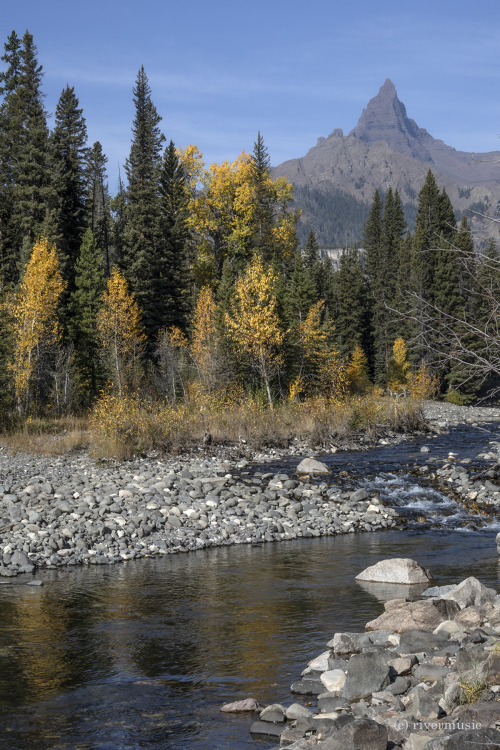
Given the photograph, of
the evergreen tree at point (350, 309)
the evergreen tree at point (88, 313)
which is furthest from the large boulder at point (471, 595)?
the evergreen tree at point (350, 309)

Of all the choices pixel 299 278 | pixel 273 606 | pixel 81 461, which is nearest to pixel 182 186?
pixel 299 278

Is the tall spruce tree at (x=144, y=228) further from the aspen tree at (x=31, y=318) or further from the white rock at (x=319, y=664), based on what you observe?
the white rock at (x=319, y=664)

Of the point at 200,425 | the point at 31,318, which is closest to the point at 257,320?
the point at 200,425

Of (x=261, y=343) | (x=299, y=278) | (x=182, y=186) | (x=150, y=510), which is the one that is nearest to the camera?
(x=150, y=510)

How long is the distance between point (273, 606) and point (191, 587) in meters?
1.64

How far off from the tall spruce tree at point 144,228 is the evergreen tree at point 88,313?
3.65m

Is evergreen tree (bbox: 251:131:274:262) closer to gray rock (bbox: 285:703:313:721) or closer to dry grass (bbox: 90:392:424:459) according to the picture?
dry grass (bbox: 90:392:424:459)

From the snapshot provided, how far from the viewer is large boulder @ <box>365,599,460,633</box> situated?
8203 mm

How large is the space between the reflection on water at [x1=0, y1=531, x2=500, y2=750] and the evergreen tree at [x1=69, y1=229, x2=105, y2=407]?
2920 cm

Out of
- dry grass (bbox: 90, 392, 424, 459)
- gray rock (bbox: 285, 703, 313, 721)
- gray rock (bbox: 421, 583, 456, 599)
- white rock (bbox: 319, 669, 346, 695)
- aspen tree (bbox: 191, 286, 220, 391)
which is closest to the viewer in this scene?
gray rock (bbox: 285, 703, 313, 721)

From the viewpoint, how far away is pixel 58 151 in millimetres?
44781

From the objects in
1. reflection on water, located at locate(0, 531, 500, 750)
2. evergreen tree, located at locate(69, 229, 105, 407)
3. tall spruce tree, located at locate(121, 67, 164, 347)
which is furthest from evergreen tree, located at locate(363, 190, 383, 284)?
reflection on water, located at locate(0, 531, 500, 750)

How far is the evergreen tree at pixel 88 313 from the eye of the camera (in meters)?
40.6

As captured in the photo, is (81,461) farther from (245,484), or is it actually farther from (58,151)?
(58,151)
